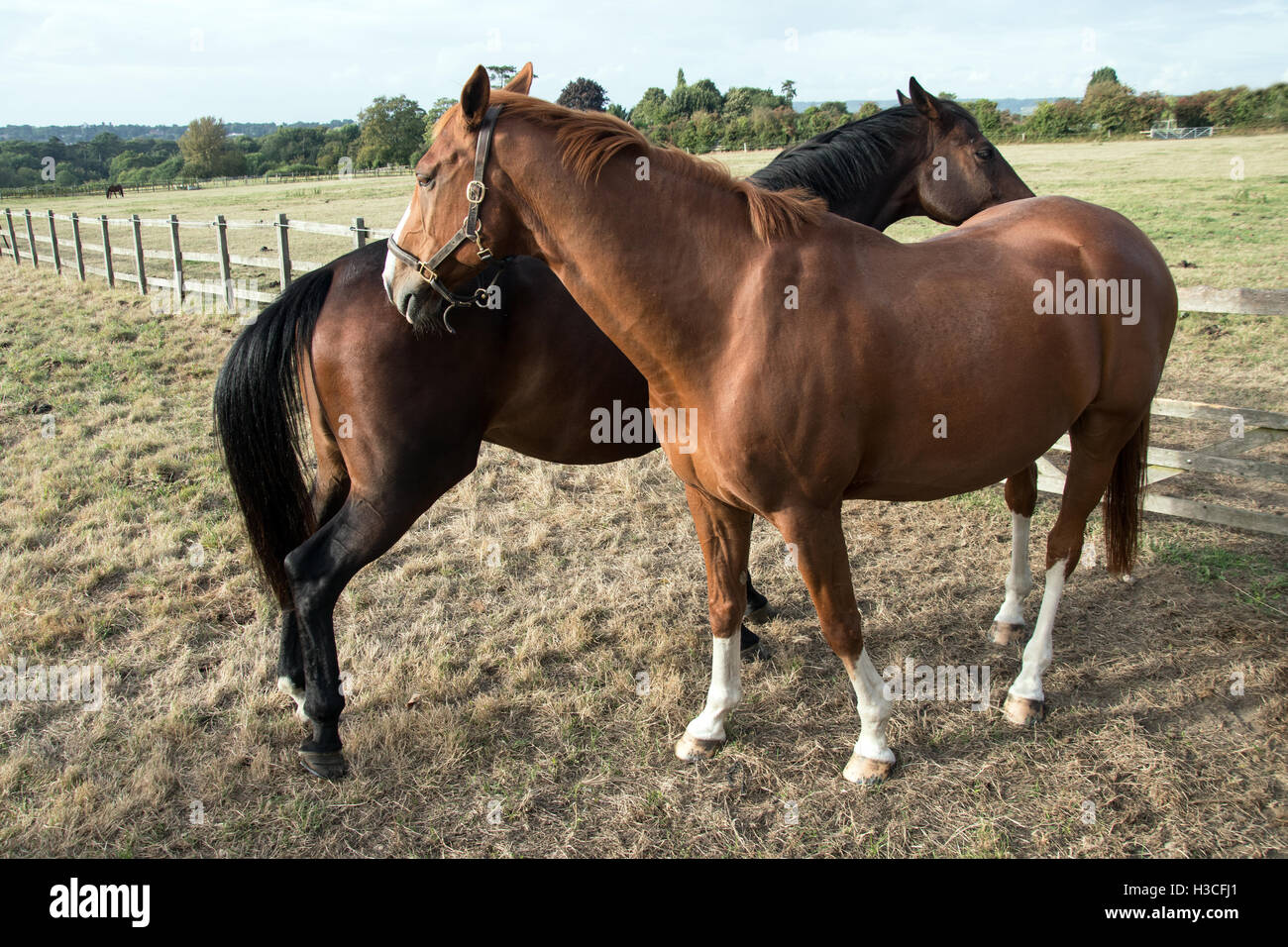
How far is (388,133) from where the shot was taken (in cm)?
5319

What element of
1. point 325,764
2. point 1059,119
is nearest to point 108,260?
point 325,764

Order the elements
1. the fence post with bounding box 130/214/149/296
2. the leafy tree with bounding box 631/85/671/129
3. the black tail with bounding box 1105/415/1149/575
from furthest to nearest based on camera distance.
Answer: the leafy tree with bounding box 631/85/671/129, the fence post with bounding box 130/214/149/296, the black tail with bounding box 1105/415/1149/575

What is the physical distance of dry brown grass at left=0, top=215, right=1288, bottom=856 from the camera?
2811 mm

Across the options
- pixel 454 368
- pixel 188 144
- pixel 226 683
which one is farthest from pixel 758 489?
pixel 188 144

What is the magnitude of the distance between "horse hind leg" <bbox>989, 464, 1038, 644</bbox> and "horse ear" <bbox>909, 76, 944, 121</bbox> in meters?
1.94

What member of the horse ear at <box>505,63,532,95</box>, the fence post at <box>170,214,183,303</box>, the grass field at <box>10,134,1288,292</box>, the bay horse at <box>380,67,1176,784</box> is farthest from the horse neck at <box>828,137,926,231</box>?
the fence post at <box>170,214,183,303</box>

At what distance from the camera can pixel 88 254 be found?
58.3 feet

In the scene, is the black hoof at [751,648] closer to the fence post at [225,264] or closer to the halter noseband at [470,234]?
the halter noseband at [470,234]

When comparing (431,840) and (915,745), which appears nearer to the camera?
(431,840)

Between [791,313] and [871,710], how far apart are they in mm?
1565

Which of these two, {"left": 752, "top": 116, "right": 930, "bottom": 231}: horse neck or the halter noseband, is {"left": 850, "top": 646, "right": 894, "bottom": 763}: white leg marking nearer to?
the halter noseband

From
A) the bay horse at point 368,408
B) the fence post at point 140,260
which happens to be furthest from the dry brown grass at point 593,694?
the fence post at point 140,260
